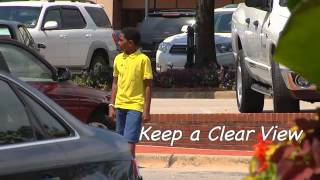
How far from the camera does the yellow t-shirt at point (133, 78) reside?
9.02m

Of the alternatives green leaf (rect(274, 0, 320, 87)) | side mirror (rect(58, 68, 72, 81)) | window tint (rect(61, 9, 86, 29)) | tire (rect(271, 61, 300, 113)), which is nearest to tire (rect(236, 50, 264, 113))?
tire (rect(271, 61, 300, 113))

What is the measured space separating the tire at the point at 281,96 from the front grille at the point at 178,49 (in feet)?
33.1

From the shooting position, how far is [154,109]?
51.6 feet

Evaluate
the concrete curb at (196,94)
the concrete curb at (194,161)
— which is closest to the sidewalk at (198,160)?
the concrete curb at (194,161)

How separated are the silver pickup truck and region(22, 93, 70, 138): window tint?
512cm

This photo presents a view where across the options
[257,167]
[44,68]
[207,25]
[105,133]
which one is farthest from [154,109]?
[257,167]

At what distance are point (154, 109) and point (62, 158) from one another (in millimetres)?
11250

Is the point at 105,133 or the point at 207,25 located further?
the point at 207,25

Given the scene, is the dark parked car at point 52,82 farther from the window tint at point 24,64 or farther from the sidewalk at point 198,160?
the sidewalk at point 198,160

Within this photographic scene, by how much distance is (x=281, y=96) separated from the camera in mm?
11195

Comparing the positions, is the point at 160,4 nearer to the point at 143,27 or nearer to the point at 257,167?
the point at 143,27

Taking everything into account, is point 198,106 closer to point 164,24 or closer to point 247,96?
point 247,96

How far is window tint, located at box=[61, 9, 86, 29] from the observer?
66.9ft

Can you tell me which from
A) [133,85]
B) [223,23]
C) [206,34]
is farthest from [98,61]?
[133,85]
